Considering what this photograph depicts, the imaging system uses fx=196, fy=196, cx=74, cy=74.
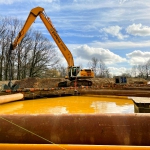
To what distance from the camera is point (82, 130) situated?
10.8 feet

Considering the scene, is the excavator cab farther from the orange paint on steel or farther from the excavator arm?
the orange paint on steel

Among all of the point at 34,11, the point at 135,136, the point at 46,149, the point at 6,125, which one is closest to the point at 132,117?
the point at 135,136

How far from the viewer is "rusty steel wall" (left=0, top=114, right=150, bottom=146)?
3.25m

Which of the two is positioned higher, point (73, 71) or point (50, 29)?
point (50, 29)

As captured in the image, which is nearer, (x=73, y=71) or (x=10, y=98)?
(x=10, y=98)

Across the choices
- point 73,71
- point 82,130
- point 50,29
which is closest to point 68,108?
point 82,130

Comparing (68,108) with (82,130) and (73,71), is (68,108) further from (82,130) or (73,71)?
(73,71)

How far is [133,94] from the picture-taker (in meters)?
11.5

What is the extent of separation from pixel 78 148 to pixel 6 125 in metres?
1.44

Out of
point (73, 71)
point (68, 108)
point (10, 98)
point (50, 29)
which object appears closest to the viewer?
point (68, 108)

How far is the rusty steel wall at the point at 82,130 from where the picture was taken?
325 centimetres

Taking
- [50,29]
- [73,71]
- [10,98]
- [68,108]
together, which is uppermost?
[50,29]

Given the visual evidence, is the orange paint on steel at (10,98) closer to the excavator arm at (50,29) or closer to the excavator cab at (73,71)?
the excavator cab at (73,71)

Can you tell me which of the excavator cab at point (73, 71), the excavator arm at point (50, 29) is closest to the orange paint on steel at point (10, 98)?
the excavator cab at point (73, 71)
